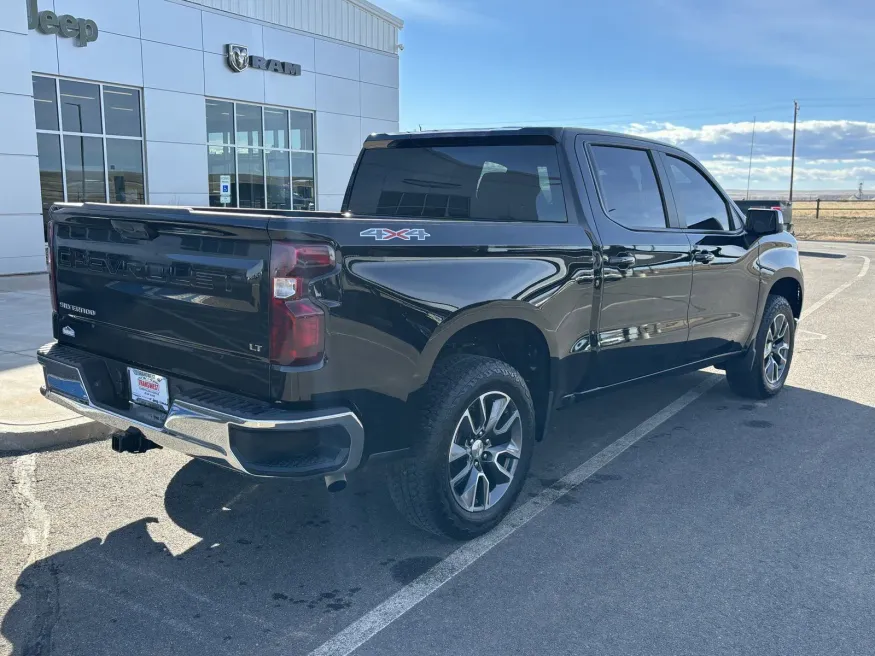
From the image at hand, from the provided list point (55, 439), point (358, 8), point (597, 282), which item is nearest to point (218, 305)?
point (597, 282)

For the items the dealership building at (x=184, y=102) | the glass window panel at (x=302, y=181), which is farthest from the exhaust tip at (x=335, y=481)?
the glass window panel at (x=302, y=181)

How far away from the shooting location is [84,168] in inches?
611

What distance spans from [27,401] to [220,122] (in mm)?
13875

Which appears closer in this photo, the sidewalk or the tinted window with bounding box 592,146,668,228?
the tinted window with bounding box 592,146,668,228

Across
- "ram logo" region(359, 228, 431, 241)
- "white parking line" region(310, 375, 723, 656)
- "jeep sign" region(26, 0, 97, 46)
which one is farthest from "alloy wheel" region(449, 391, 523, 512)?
"jeep sign" region(26, 0, 97, 46)

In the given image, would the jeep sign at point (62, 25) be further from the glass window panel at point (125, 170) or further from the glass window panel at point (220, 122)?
the glass window panel at point (220, 122)

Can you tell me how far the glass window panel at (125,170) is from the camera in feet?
52.2

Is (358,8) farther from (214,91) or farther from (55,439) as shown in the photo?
(55,439)

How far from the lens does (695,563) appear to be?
3.62 metres

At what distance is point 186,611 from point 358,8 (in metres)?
20.5

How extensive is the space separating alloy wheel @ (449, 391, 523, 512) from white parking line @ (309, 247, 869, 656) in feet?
0.61

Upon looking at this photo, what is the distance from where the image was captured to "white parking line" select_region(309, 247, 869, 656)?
9.77 feet

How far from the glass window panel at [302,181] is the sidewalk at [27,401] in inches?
455

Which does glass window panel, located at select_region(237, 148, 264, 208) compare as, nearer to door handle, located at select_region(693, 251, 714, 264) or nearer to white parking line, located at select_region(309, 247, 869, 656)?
white parking line, located at select_region(309, 247, 869, 656)
